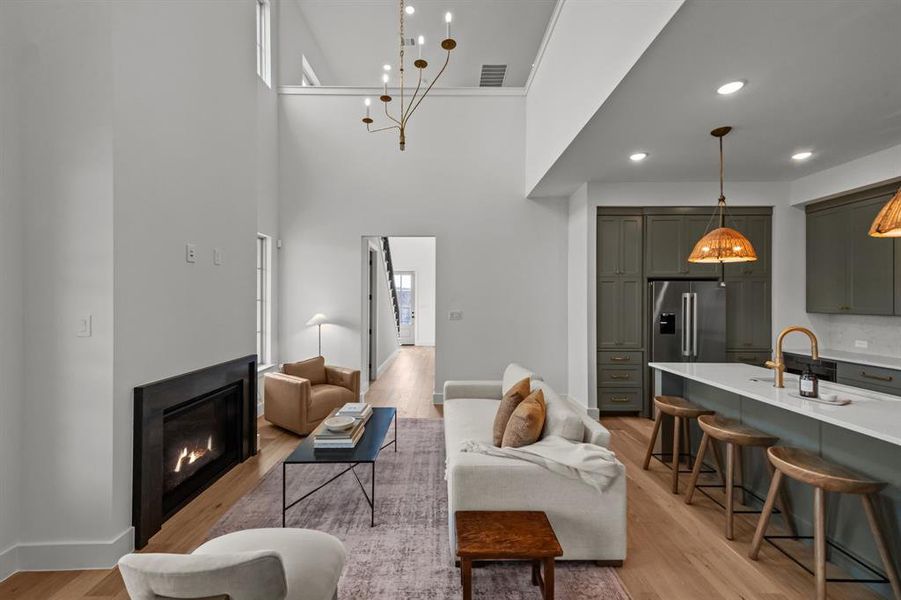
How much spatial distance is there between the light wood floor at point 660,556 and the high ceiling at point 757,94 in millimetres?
2688

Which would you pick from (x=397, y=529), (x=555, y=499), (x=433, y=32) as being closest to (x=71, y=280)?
(x=397, y=529)

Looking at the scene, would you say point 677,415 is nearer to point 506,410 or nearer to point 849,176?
point 506,410

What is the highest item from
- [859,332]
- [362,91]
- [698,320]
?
[362,91]

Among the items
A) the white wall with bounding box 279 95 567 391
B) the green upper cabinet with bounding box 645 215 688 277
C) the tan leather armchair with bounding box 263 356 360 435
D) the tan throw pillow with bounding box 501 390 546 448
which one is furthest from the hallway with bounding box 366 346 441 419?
the green upper cabinet with bounding box 645 215 688 277

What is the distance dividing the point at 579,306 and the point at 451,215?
2028mm

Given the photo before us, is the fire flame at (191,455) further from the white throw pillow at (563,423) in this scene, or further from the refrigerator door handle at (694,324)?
the refrigerator door handle at (694,324)

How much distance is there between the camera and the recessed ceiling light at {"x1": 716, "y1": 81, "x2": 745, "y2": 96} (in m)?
2.54

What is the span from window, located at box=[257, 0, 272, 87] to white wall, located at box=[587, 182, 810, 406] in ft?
14.0

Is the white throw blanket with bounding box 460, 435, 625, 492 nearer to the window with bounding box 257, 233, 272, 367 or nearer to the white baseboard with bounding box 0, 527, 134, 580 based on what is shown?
the white baseboard with bounding box 0, 527, 134, 580

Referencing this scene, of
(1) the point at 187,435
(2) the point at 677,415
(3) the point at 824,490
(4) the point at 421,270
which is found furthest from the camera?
(4) the point at 421,270

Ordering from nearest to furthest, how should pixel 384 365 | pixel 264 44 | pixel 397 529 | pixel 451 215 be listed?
pixel 397 529 < pixel 264 44 < pixel 451 215 < pixel 384 365

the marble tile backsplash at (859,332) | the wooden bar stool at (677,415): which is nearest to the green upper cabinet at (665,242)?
the marble tile backsplash at (859,332)

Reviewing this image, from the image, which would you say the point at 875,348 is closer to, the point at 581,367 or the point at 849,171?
the point at 849,171

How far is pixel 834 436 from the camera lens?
2219 mm
